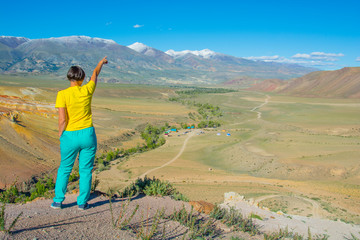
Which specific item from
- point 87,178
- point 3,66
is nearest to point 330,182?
point 87,178

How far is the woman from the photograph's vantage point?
4.83m

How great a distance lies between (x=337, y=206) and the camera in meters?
14.1

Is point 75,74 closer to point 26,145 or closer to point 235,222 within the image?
point 235,222

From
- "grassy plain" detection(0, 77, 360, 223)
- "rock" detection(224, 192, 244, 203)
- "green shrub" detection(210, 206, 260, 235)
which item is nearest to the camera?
"green shrub" detection(210, 206, 260, 235)

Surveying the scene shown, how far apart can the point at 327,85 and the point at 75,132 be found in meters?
124

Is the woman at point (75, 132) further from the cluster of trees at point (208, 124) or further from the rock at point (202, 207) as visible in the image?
the cluster of trees at point (208, 124)

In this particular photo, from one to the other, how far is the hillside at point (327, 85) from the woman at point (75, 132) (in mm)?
104256

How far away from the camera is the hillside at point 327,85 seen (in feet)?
326

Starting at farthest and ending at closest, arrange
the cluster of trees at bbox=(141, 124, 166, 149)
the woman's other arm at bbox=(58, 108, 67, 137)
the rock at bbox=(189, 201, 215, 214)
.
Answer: the cluster of trees at bbox=(141, 124, 166, 149) → the rock at bbox=(189, 201, 215, 214) → the woman's other arm at bbox=(58, 108, 67, 137)

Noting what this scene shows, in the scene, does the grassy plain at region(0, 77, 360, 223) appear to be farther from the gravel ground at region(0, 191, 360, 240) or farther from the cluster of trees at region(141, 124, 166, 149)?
the gravel ground at region(0, 191, 360, 240)

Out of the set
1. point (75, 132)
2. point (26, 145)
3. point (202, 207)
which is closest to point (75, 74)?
point (75, 132)

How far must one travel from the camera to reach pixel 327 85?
11300 centimetres

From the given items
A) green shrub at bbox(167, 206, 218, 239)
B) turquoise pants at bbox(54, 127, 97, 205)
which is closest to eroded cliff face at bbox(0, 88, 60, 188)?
turquoise pants at bbox(54, 127, 97, 205)

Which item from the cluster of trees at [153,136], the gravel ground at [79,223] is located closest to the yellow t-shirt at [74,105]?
the gravel ground at [79,223]
